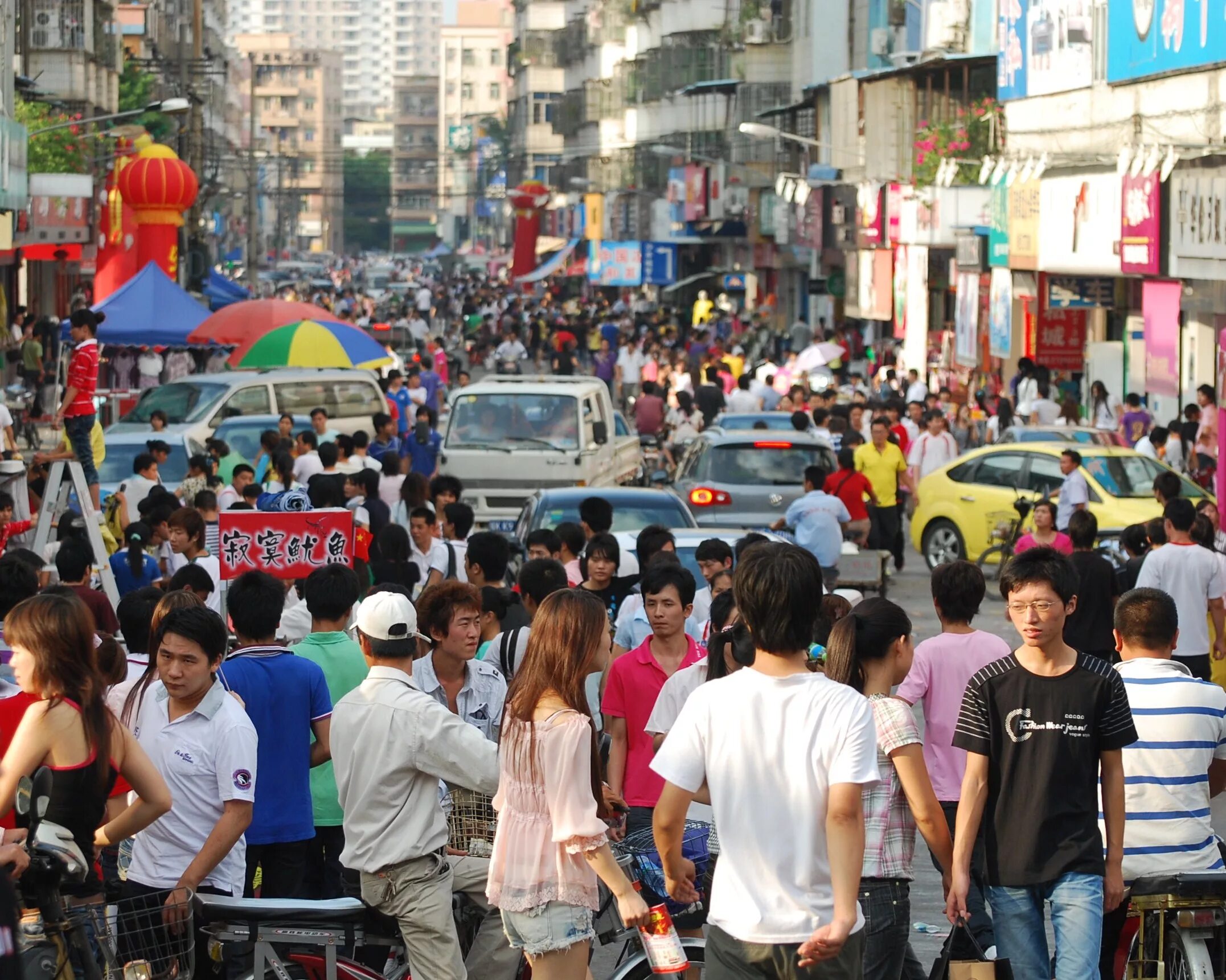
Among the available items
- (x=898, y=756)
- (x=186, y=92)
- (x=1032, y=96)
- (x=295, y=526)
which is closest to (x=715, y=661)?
(x=898, y=756)

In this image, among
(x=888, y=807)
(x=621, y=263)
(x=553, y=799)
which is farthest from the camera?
(x=621, y=263)

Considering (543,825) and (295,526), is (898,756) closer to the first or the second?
(543,825)

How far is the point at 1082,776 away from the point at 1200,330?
73.6 ft

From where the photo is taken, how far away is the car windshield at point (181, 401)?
76.6 ft

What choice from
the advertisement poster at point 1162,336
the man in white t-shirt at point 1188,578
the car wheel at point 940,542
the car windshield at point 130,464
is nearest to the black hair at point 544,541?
the man in white t-shirt at point 1188,578

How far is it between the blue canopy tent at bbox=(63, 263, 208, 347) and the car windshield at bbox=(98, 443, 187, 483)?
8256mm

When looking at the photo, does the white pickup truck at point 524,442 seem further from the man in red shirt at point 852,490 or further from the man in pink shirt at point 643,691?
the man in pink shirt at point 643,691

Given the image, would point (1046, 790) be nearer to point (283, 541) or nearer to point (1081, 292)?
point (283, 541)

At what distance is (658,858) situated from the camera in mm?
6320

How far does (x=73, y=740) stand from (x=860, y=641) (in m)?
2.29

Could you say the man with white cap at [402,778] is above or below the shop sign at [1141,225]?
below

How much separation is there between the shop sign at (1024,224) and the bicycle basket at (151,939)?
27776 mm

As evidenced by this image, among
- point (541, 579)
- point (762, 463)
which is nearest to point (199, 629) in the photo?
point (541, 579)

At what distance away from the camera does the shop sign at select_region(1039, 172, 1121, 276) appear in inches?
1133
